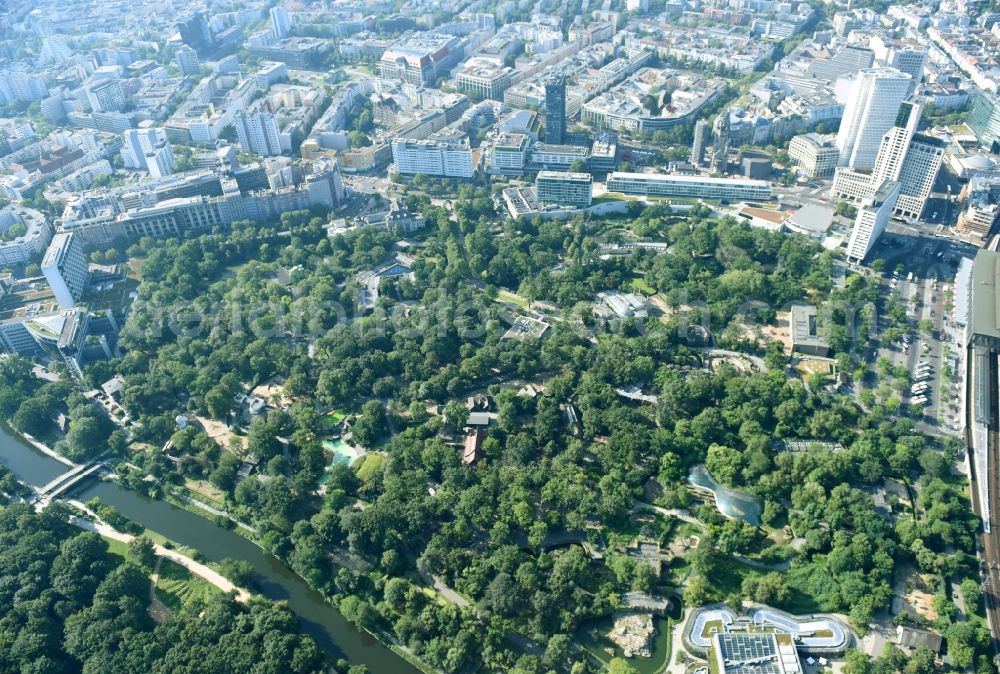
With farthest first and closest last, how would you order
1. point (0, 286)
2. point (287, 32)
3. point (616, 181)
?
point (287, 32) < point (616, 181) < point (0, 286)

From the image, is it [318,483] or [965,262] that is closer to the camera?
[318,483]

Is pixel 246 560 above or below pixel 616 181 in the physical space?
below

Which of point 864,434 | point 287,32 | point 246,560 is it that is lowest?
point 246,560

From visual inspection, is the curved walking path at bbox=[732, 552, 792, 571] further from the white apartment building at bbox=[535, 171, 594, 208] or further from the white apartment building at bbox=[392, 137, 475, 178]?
the white apartment building at bbox=[392, 137, 475, 178]

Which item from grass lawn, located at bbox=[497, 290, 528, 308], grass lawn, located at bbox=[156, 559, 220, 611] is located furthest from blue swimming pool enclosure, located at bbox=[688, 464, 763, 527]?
grass lawn, located at bbox=[156, 559, 220, 611]

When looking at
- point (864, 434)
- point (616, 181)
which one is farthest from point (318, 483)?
point (616, 181)

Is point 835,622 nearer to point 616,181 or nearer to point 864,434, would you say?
point 864,434
